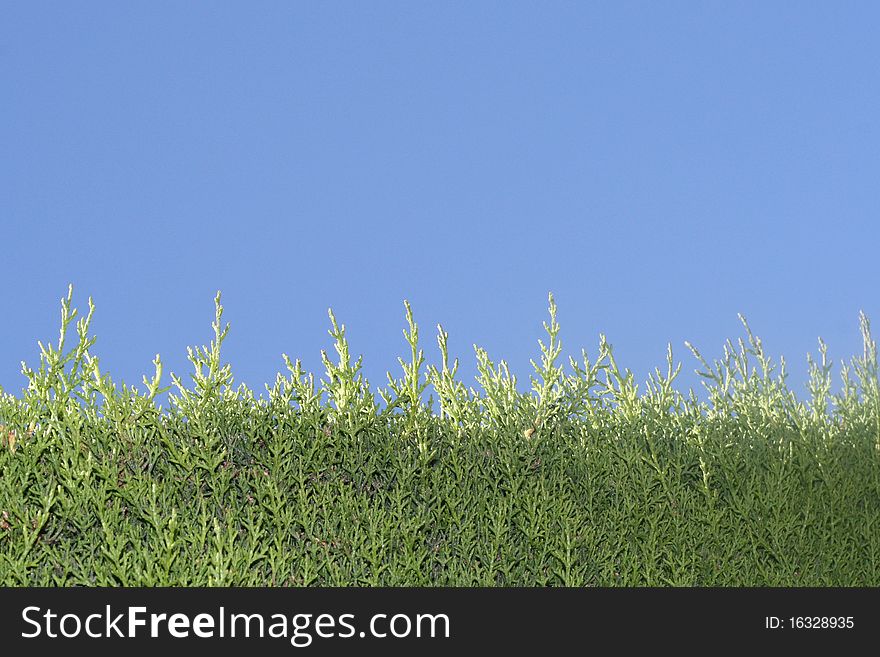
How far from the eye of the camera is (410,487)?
6543 mm

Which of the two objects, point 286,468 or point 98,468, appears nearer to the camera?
Answer: point 98,468

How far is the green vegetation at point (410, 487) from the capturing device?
5660 millimetres

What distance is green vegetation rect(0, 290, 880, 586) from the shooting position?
18.6 ft
